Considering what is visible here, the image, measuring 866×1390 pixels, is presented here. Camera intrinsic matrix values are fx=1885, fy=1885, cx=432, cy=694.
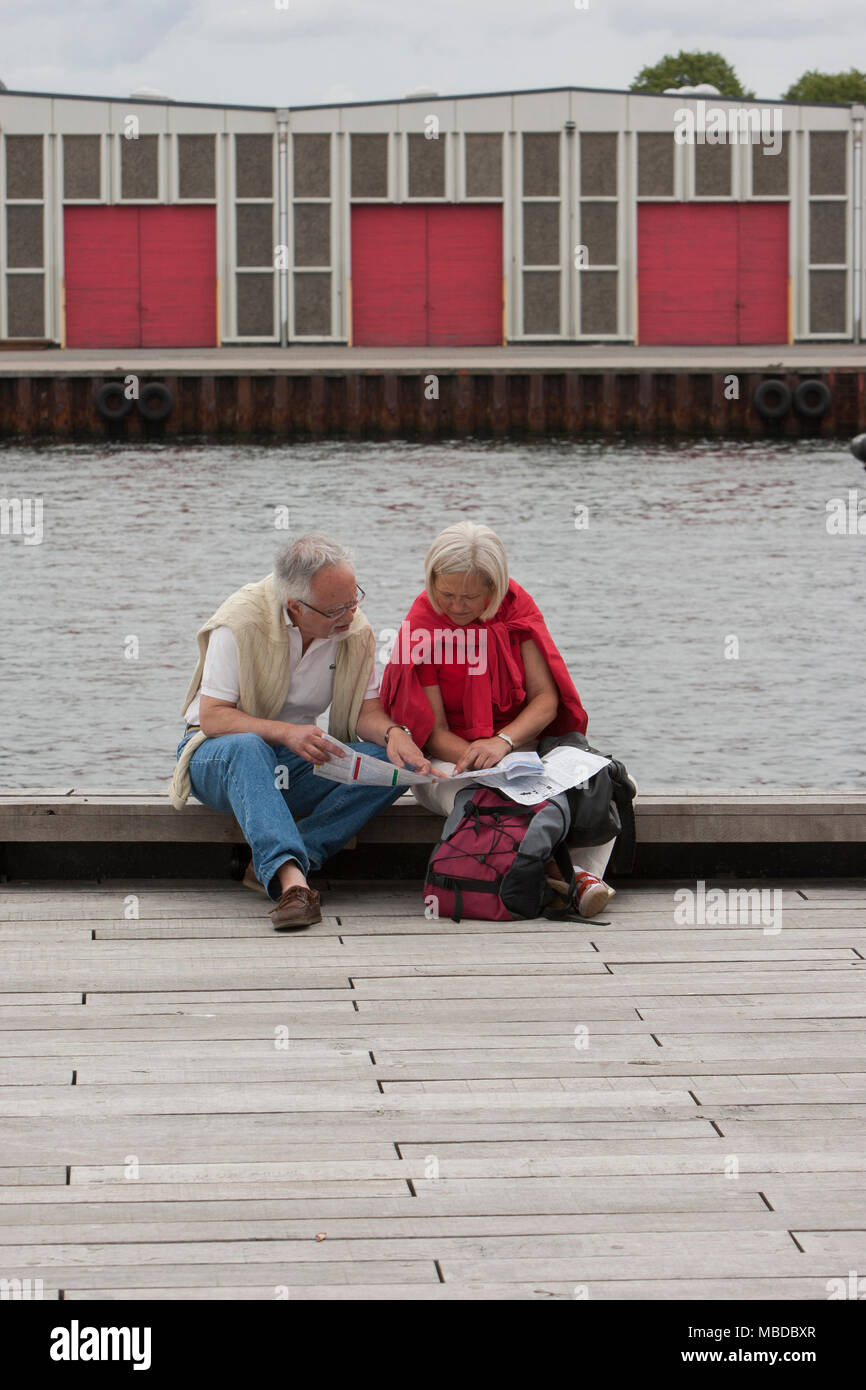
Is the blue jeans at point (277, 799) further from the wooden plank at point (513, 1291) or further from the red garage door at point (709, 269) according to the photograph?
the red garage door at point (709, 269)

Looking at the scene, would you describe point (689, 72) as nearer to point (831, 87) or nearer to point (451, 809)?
point (831, 87)

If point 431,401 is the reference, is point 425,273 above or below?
above

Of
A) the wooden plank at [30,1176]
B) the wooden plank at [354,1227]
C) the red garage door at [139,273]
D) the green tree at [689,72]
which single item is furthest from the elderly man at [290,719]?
the green tree at [689,72]

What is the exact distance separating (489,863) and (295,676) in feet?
2.36

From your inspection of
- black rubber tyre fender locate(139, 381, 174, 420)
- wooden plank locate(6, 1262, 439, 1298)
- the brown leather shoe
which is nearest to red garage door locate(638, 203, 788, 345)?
black rubber tyre fender locate(139, 381, 174, 420)

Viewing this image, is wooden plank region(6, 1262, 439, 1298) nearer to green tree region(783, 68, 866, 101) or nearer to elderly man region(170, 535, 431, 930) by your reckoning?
elderly man region(170, 535, 431, 930)

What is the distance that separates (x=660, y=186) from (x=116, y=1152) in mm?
33980

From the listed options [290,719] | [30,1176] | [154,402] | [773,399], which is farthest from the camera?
[154,402]

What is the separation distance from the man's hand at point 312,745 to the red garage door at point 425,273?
31.6m

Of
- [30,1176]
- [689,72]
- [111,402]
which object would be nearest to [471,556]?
[30,1176]

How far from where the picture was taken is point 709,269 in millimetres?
35781

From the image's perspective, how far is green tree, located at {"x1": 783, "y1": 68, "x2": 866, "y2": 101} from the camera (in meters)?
75.8

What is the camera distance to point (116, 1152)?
315 cm
